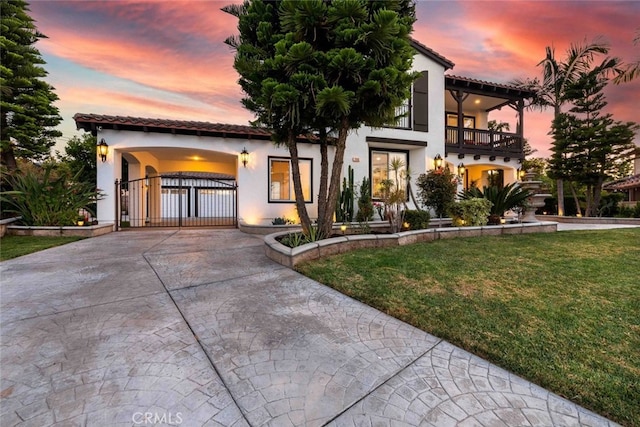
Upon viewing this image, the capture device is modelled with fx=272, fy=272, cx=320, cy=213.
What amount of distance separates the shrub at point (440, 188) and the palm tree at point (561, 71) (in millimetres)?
10906

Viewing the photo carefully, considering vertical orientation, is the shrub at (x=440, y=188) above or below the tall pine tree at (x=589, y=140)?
below

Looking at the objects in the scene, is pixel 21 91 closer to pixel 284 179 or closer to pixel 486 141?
pixel 284 179

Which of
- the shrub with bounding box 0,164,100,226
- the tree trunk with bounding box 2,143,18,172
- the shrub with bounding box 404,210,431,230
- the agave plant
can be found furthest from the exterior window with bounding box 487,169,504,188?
the tree trunk with bounding box 2,143,18,172

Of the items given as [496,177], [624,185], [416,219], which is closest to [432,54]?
[496,177]

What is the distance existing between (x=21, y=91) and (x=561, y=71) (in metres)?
25.3

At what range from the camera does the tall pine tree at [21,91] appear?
10.0 m

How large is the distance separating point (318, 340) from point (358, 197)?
8519 mm

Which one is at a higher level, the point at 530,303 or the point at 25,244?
the point at 25,244

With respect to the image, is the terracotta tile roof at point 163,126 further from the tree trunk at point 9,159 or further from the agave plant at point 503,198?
the agave plant at point 503,198

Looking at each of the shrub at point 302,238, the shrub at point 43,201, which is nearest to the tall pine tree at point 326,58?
the shrub at point 302,238

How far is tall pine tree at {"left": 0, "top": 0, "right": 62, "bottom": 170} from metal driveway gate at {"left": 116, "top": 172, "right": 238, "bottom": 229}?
380 centimetres

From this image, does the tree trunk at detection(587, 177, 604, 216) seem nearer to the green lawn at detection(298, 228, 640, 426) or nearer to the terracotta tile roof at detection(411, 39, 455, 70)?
the terracotta tile roof at detection(411, 39, 455, 70)

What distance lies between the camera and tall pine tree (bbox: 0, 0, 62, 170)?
10023 millimetres

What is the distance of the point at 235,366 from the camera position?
6.37ft
